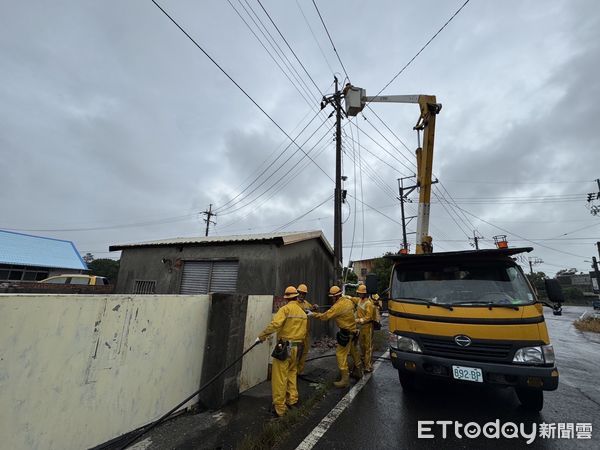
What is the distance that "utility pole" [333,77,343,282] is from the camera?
11344 mm

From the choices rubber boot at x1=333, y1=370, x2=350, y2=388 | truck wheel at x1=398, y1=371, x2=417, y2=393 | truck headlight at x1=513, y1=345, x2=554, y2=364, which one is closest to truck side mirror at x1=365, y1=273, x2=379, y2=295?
truck wheel at x1=398, y1=371, x2=417, y2=393

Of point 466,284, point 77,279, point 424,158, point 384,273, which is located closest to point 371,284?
point 466,284

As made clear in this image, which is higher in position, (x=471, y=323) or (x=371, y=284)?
(x=371, y=284)

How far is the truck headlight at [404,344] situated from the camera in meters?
4.12

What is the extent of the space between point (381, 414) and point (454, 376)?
1.18 m

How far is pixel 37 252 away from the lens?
23.1m

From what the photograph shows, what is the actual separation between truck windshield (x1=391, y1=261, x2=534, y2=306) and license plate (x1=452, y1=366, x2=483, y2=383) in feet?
2.73

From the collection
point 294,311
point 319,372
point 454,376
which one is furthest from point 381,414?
point 319,372

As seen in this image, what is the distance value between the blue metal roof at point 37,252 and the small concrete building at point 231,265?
15345 mm

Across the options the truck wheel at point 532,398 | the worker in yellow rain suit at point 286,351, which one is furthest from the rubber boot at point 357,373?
the truck wheel at point 532,398

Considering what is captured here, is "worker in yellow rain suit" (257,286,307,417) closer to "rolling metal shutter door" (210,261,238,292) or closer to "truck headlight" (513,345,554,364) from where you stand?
"truck headlight" (513,345,554,364)

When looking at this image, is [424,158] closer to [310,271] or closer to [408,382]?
[408,382]

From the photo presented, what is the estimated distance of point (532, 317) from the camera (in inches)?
142

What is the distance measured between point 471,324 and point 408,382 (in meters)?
1.78
